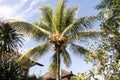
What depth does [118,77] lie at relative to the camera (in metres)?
14.5

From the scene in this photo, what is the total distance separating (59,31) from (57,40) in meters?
1.02

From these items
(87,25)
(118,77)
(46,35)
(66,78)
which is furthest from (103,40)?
(66,78)

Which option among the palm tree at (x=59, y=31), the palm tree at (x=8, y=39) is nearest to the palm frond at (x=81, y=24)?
the palm tree at (x=59, y=31)

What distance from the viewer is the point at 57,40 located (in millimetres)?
24406

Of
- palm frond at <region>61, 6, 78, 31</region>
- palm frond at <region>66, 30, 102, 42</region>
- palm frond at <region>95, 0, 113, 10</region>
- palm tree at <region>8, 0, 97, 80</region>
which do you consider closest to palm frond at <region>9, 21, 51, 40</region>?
palm tree at <region>8, 0, 97, 80</region>

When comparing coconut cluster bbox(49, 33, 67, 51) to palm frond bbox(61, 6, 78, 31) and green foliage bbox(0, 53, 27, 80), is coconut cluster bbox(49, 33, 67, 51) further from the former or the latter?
green foliage bbox(0, 53, 27, 80)

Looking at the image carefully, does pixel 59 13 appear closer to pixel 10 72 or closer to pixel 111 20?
pixel 111 20

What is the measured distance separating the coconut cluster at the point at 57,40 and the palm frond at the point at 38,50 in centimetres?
100

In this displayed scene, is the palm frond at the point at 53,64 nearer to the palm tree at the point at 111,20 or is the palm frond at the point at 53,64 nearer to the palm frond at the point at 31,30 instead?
the palm frond at the point at 31,30

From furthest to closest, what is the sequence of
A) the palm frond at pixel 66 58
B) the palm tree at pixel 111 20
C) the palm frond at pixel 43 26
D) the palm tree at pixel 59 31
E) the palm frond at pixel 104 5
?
the palm frond at pixel 66 58 < the palm frond at pixel 43 26 < the palm tree at pixel 59 31 < the palm frond at pixel 104 5 < the palm tree at pixel 111 20

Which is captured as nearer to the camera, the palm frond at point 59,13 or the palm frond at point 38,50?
the palm frond at point 59,13

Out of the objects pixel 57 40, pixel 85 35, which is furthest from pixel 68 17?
pixel 57 40

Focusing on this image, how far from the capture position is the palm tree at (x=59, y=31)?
2403cm

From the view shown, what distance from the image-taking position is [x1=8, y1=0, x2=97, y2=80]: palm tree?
2403cm
